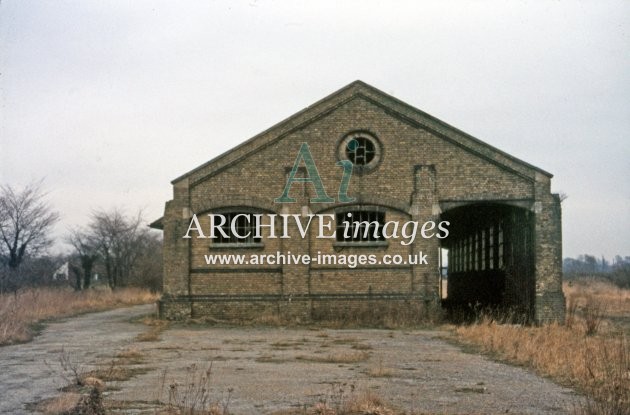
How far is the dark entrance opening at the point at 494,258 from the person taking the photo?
2077cm

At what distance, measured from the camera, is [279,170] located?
20766mm

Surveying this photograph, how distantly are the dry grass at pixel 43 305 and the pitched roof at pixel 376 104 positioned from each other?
19.6 feet

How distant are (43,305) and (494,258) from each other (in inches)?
657

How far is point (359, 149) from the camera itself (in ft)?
68.8

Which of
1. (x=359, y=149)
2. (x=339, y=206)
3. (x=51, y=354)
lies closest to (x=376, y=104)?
(x=359, y=149)

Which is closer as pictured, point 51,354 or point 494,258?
point 51,354

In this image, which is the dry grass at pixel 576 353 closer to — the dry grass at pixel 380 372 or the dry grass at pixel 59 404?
the dry grass at pixel 380 372

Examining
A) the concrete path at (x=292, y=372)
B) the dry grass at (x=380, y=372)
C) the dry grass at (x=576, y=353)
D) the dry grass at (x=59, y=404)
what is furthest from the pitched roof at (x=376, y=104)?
the dry grass at (x=59, y=404)

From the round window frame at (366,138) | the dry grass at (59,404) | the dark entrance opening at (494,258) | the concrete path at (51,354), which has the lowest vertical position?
the concrete path at (51,354)

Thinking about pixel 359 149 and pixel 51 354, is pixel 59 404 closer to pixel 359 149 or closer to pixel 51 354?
pixel 51 354

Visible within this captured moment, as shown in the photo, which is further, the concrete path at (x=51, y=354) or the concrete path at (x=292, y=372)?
the concrete path at (x=51, y=354)

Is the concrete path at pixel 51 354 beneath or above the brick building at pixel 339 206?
beneath

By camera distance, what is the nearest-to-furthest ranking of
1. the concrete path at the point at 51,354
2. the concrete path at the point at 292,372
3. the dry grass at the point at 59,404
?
the dry grass at the point at 59,404, the concrete path at the point at 292,372, the concrete path at the point at 51,354

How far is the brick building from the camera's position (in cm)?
2038
